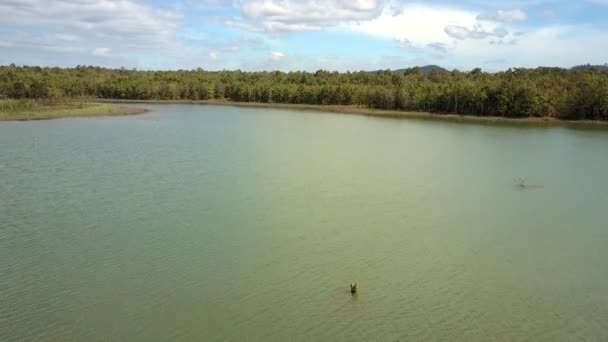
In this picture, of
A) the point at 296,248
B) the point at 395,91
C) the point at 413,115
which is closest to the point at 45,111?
the point at 413,115

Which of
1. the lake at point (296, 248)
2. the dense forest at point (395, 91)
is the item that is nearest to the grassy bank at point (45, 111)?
the dense forest at point (395, 91)

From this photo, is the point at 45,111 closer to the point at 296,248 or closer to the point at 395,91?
the point at 395,91

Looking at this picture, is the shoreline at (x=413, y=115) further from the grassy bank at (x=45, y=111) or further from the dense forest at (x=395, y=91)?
the grassy bank at (x=45, y=111)

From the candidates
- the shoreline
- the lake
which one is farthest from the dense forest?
the lake

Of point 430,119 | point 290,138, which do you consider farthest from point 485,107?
point 290,138

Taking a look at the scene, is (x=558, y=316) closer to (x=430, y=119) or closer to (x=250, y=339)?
→ (x=250, y=339)

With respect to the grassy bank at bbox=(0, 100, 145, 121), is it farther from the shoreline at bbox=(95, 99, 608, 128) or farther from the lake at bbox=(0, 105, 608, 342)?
the shoreline at bbox=(95, 99, 608, 128)
